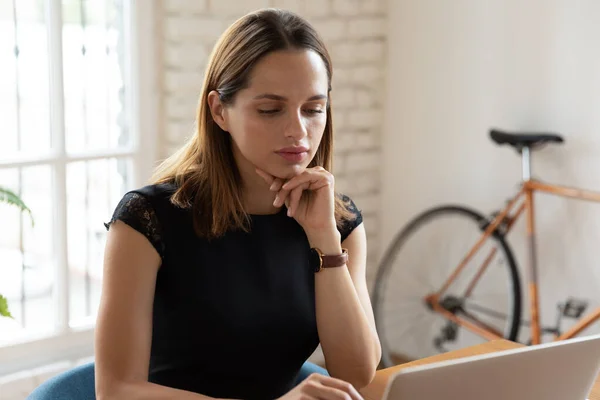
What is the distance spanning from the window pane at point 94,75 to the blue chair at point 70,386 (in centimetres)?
132

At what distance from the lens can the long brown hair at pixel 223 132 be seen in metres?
1.68

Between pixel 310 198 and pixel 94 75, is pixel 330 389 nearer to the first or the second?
pixel 310 198

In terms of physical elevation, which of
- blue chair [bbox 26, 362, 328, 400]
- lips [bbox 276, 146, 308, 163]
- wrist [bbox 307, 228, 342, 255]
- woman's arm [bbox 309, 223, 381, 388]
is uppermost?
lips [bbox 276, 146, 308, 163]

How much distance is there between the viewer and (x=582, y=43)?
307 cm

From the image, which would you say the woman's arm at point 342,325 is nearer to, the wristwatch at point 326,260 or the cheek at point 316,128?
the wristwatch at point 326,260

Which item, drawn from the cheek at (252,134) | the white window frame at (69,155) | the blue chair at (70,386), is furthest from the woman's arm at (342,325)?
the white window frame at (69,155)

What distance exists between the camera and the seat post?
3.13 meters

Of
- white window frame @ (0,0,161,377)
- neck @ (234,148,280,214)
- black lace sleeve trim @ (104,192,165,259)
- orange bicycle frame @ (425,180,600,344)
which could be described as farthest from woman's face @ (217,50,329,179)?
orange bicycle frame @ (425,180,600,344)

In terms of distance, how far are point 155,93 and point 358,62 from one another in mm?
927

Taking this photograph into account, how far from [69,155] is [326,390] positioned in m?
1.79

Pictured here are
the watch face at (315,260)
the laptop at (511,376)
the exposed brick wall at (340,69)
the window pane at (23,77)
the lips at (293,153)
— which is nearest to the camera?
the laptop at (511,376)

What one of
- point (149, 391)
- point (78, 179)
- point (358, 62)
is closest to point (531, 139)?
point (358, 62)

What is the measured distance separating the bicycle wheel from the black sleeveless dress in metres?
1.62

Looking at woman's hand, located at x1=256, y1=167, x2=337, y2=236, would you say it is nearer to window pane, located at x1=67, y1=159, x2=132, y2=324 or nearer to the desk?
the desk
